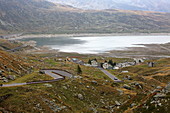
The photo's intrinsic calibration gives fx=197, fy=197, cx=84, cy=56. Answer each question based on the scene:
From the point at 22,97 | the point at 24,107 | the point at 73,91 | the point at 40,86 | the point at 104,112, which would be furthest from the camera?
the point at 73,91

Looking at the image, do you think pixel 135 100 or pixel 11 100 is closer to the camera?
pixel 11 100

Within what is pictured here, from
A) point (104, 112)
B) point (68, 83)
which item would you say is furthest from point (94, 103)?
point (68, 83)

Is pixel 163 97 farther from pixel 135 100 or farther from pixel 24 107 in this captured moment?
pixel 24 107

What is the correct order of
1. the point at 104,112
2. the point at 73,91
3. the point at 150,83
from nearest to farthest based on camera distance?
the point at 104,112, the point at 73,91, the point at 150,83

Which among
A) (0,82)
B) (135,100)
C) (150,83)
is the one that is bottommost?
(150,83)

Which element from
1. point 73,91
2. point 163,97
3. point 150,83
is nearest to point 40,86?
point 73,91

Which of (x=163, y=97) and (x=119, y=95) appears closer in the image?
(x=163, y=97)

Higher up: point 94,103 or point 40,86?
point 40,86

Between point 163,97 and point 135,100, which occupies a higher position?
point 163,97

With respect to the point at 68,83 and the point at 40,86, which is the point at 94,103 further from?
the point at 40,86
